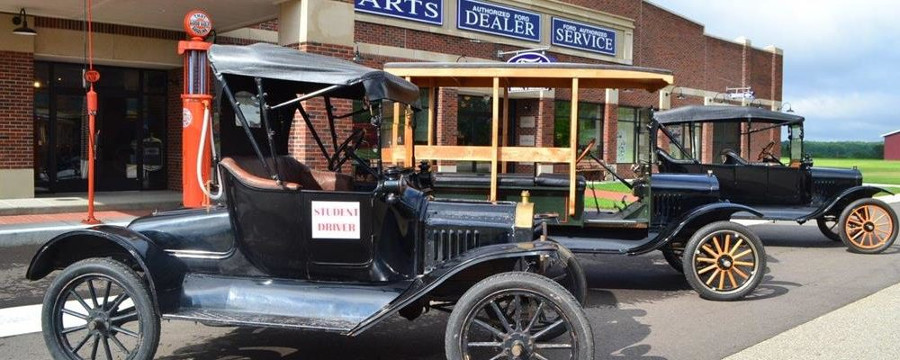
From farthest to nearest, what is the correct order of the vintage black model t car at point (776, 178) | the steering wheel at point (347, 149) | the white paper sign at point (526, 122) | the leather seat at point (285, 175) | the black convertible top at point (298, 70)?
the white paper sign at point (526, 122) → the vintage black model t car at point (776, 178) → the steering wheel at point (347, 149) → the leather seat at point (285, 175) → the black convertible top at point (298, 70)

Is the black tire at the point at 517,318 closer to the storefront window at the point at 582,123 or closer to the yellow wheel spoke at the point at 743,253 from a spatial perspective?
the yellow wheel spoke at the point at 743,253

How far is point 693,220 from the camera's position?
7453 millimetres

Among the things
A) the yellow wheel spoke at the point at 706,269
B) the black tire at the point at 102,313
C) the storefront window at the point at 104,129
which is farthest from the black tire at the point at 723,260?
the storefront window at the point at 104,129

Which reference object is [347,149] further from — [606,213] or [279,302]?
[606,213]

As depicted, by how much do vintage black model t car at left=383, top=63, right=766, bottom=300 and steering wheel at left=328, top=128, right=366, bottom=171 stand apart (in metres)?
1.39

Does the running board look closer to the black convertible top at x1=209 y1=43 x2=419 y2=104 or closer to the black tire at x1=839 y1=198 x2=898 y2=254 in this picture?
the black convertible top at x1=209 y1=43 x2=419 y2=104

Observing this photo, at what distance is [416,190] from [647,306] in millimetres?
3041

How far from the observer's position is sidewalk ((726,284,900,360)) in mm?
5301

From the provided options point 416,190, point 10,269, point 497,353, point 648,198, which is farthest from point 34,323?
point 648,198

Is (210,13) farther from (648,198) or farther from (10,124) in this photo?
(648,198)

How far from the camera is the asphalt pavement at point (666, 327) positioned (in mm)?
5309

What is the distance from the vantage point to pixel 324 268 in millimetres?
4707

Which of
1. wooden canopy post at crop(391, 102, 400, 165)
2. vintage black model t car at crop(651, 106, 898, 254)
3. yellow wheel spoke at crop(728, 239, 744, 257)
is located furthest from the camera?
vintage black model t car at crop(651, 106, 898, 254)

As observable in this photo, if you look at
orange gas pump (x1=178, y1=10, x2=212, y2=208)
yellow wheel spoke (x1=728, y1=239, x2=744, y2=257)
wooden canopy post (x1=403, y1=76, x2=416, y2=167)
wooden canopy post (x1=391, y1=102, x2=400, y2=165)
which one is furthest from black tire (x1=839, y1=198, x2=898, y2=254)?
orange gas pump (x1=178, y1=10, x2=212, y2=208)
